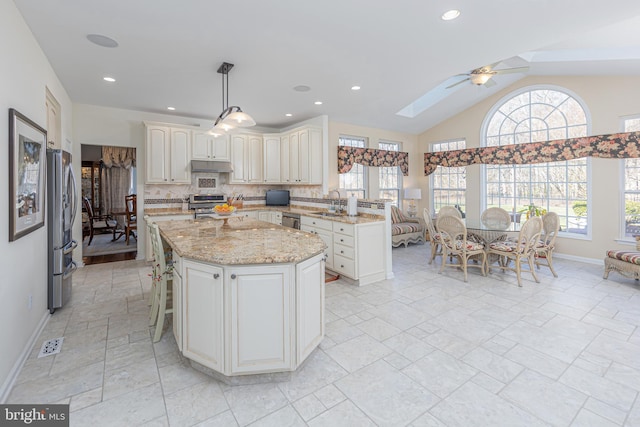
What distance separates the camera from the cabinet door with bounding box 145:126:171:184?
518 cm

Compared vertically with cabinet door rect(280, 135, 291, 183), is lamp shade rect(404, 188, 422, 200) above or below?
below

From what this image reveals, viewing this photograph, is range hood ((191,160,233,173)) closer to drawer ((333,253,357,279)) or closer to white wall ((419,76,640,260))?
drawer ((333,253,357,279))

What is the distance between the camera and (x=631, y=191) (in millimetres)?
4730

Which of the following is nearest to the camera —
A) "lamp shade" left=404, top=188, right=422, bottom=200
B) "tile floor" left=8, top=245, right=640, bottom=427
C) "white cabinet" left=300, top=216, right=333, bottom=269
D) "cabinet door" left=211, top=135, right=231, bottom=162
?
"tile floor" left=8, top=245, right=640, bottom=427

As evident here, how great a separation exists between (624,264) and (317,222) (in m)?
4.17

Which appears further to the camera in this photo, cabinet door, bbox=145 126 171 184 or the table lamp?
the table lamp

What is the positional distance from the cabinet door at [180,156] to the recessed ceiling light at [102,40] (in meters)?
2.43

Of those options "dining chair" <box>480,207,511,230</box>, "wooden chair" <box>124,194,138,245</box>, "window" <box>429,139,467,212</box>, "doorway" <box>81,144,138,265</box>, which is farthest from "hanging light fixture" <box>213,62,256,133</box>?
"window" <box>429,139,467,212</box>

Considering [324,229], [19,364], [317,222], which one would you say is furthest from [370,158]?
[19,364]

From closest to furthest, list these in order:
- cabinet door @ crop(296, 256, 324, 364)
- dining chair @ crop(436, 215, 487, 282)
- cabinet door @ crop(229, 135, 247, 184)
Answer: cabinet door @ crop(296, 256, 324, 364), dining chair @ crop(436, 215, 487, 282), cabinet door @ crop(229, 135, 247, 184)

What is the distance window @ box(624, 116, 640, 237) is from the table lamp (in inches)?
138

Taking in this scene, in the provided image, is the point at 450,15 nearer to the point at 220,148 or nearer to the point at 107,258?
the point at 220,148

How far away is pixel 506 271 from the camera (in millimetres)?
4648

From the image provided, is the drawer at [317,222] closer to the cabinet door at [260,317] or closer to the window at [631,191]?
the cabinet door at [260,317]
